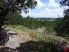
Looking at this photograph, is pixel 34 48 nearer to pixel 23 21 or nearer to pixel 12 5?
pixel 12 5

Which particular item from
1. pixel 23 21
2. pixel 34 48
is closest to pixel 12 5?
pixel 34 48

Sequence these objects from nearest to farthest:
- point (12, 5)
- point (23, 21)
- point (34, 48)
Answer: point (34, 48) < point (12, 5) < point (23, 21)

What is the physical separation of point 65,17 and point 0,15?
288 inches

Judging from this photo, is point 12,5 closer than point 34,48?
No

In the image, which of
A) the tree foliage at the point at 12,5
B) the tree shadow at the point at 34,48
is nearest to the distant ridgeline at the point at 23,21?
the tree foliage at the point at 12,5

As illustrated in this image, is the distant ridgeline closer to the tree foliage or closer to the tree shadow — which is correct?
the tree foliage

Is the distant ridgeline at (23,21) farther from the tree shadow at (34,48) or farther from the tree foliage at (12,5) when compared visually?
the tree shadow at (34,48)

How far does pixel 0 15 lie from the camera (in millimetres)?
22219

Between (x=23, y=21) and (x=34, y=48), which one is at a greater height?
(x=34, y=48)

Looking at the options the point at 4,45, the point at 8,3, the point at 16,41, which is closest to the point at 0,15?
the point at 8,3

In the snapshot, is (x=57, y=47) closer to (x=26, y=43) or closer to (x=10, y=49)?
(x=26, y=43)

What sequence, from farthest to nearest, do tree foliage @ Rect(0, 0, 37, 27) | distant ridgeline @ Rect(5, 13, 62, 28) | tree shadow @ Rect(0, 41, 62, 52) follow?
distant ridgeline @ Rect(5, 13, 62, 28)
tree foliage @ Rect(0, 0, 37, 27)
tree shadow @ Rect(0, 41, 62, 52)

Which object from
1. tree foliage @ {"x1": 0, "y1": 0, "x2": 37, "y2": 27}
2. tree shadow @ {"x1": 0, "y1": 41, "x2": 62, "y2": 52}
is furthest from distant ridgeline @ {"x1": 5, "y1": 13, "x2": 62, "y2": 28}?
tree shadow @ {"x1": 0, "y1": 41, "x2": 62, "y2": 52}

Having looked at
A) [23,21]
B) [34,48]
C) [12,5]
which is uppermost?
[12,5]
